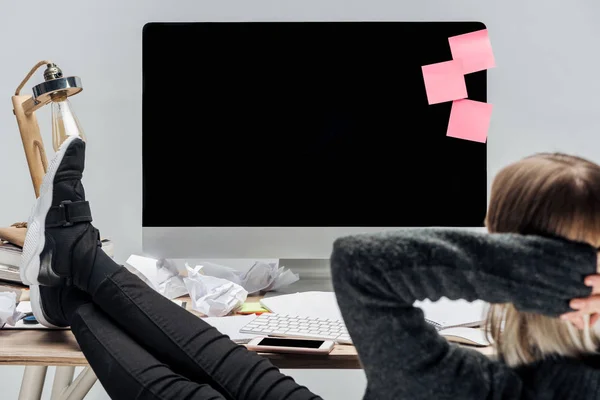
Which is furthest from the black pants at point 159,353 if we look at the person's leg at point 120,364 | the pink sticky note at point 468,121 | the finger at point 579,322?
the pink sticky note at point 468,121

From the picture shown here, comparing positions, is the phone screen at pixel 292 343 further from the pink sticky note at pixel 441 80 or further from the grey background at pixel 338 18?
the grey background at pixel 338 18

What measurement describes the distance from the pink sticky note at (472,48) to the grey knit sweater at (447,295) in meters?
0.77

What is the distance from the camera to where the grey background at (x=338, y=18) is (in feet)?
5.46

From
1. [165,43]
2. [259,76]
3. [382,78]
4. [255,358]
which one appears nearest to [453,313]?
[255,358]

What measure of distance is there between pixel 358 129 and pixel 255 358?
55 centimetres

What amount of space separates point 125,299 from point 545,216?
643 mm

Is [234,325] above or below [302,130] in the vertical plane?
below

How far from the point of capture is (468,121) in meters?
1.30

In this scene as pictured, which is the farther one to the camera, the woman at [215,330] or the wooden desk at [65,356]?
the wooden desk at [65,356]

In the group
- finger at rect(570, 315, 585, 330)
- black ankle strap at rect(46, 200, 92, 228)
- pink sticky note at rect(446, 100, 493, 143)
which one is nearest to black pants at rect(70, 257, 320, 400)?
black ankle strap at rect(46, 200, 92, 228)

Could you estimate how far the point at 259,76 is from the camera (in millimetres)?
1299

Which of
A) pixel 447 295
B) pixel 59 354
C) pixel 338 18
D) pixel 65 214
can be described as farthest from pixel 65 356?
pixel 338 18

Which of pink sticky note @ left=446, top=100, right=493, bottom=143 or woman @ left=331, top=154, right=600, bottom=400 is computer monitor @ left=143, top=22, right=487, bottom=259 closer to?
pink sticky note @ left=446, top=100, right=493, bottom=143

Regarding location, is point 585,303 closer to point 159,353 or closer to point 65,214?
point 159,353
